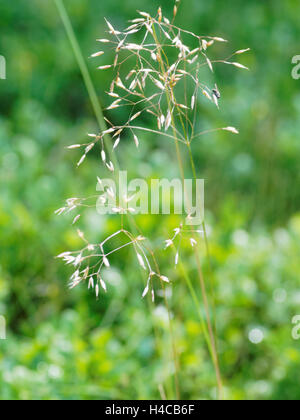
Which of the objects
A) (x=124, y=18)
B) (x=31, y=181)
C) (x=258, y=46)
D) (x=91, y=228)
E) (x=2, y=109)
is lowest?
(x=91, y=228)

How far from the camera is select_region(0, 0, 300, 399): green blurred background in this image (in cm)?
129

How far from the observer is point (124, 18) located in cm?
284

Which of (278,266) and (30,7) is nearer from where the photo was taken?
(278,266)

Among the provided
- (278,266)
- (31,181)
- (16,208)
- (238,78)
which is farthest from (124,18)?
(278,266)

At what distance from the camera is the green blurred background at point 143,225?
129 cm

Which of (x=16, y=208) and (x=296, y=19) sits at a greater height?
(x=296, y=19)

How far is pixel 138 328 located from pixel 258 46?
1.91 meters

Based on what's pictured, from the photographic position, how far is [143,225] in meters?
1.67

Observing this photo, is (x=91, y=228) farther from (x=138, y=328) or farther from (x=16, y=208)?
(x=138, y=328)

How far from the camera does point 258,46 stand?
2.81 metres

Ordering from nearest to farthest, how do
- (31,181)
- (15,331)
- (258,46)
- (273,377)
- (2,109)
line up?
(273,377) < (15,331) < (31,181) < (2,109) < (258,46)

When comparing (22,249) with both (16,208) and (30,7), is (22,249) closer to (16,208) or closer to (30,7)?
(16,208)

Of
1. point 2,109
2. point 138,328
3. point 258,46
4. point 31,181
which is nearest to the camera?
point 138,328

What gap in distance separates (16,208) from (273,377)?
906 millimetres
